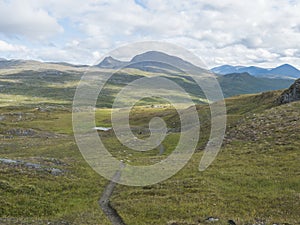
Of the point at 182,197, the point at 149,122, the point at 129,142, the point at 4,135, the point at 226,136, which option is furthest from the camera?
the point at 149,122

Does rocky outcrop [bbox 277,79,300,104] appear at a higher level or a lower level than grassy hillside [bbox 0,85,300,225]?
higher

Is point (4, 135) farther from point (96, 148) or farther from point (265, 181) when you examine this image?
point (265, 181)

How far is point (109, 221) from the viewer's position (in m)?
24.0

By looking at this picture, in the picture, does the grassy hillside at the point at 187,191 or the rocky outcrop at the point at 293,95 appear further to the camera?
the rocky outcrop at the point at 293,95

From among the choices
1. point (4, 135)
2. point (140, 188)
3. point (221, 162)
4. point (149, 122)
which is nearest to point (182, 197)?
point (140, 188)

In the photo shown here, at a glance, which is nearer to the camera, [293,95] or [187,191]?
[187,191]

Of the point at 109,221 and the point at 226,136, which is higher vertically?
the point at 226,136

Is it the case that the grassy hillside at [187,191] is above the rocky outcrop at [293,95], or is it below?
below

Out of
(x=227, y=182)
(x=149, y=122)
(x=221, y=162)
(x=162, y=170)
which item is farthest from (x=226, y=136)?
(x=149, y=122)

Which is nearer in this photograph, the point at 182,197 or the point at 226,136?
the point at 182,197

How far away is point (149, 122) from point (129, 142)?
41680 millimetres

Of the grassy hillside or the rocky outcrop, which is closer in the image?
the grassy hillside

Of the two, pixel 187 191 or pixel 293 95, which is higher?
pixel 293 95

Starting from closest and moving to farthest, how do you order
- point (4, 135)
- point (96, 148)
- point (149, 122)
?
point (96, 148) < point (4, 135) < point (149, 122)
